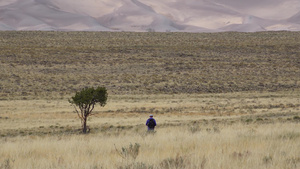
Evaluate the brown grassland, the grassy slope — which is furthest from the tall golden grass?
the grassy slope

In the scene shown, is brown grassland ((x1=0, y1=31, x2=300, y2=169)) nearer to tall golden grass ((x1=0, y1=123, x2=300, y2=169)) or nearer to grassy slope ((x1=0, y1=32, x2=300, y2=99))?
tall golden grass ((x1=0, y1=123, x2=300, y2=169))

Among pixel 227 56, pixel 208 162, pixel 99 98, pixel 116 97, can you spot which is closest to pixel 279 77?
pixel 227 56

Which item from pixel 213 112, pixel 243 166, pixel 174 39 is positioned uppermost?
pixel 174 39

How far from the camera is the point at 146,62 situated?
79.3m

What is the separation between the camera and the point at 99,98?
2703 centimetres

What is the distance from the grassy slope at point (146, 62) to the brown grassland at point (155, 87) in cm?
19

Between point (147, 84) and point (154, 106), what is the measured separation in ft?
71.0

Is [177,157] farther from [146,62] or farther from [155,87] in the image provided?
[146,62]

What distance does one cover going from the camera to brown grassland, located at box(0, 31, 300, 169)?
852 cm

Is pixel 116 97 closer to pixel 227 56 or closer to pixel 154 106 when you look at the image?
pixel 154 106

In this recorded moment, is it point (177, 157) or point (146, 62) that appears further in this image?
point (146, 62)

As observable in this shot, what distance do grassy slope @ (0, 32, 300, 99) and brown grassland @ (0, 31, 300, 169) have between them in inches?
7.4

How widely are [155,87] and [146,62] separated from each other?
16.7m

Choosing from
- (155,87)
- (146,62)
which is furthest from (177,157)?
(146,62)
